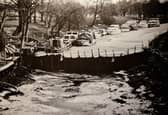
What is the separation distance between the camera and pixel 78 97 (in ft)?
73.3

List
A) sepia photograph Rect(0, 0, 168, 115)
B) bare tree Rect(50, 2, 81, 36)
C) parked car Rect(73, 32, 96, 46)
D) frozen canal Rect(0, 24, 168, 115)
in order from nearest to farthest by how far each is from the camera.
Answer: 1. frozen canal Rect(0, 24, 168, 115)
2. sepia photograph Rect(0, 0, 168, 115)
3. parked car Rect(73, 32, 96, 46)
4. bare tree Rect(50, 2, 81, 36)

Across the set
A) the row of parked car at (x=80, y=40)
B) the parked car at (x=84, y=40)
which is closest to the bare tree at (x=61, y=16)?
the row of parked car at (x=80, y=40)

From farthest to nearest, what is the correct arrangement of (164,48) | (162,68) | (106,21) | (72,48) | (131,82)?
(106,21), (72,48), (164,48), (131,82), (162,68)

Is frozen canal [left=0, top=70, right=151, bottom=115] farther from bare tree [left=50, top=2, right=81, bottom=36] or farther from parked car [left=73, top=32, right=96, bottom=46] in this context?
bare tree [left=50, top=2, right=81, bottom=36]

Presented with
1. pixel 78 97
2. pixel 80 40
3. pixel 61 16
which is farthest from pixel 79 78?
pixel 61 16

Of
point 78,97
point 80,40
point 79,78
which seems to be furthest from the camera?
point 80,40

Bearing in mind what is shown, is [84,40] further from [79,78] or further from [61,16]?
[79,78]

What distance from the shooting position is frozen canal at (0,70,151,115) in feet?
63.3

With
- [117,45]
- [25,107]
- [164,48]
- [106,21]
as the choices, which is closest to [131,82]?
[164,48]

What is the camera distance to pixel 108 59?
1212 inches

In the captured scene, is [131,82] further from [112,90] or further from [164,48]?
[164,48]

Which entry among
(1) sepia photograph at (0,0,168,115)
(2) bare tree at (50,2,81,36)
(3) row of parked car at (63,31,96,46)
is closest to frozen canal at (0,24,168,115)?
(1) sepia photograph at (0,0,168,115)

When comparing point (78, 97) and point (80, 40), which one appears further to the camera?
point (80, 40)

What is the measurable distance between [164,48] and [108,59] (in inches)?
228
